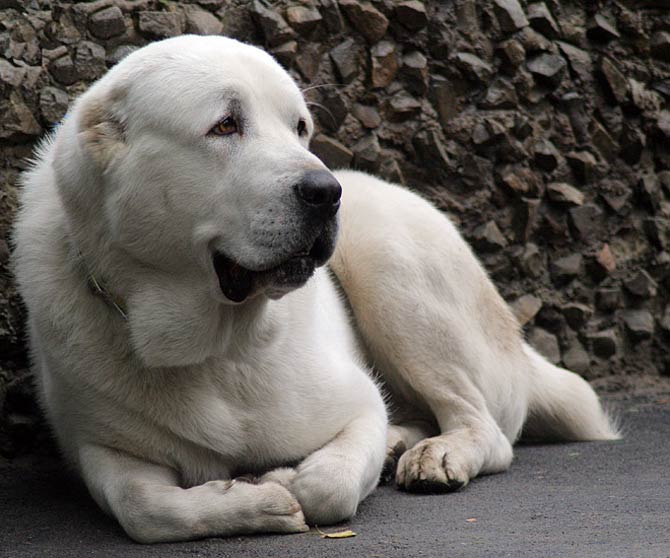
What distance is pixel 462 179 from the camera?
527 centimetres

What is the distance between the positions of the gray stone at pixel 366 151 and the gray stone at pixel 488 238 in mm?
713

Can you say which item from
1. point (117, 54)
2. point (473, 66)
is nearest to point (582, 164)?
point (473, 66)

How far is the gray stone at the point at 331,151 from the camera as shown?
480 cm

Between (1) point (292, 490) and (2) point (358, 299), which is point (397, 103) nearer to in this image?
(2) point (358, 299)

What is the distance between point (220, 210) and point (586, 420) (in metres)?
2.25

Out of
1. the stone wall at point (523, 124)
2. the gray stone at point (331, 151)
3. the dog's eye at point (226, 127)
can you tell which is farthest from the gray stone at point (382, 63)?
the dog's eye at point (226, 127)

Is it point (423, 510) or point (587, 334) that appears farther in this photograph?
point (587, 334)

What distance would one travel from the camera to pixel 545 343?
550 centimetres

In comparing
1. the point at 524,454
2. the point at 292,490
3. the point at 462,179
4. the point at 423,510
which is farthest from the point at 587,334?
the point at 292,490

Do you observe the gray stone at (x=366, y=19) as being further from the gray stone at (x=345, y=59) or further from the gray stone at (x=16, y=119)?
the gray stone at (x=16, y=119)

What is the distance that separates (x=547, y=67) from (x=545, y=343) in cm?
146

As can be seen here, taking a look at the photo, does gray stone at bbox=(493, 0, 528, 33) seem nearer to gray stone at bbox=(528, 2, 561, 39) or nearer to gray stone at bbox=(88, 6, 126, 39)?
gray stone at bbox=(528, 2, 561, 39)

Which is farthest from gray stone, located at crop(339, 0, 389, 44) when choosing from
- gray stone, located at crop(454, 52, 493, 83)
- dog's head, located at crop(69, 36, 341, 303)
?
dog's head, located at crop(69, 36, 341, 303)

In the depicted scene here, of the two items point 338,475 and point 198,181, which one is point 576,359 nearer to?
point 338,475
